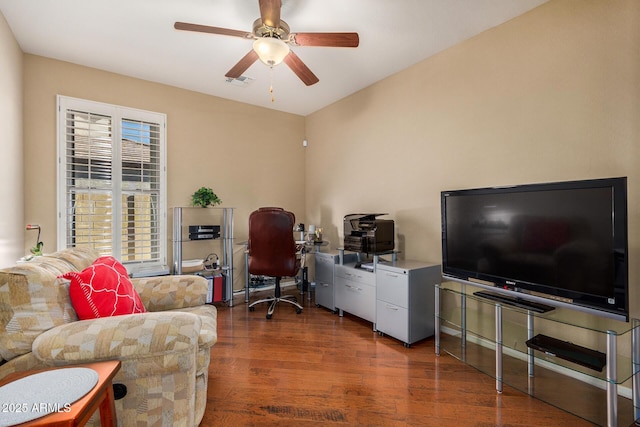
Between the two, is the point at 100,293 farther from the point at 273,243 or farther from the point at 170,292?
the point at 273,243

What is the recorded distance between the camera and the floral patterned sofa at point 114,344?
1226 mm

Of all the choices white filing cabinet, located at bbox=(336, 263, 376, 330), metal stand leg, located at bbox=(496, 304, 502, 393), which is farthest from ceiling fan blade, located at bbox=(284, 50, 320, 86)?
metal stand leg, located at bbox=(496, 304, 502, 393)

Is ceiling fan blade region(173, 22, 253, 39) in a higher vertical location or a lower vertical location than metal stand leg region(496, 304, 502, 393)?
higher

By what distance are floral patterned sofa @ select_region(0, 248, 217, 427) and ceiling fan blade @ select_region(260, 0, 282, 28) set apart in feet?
→ 6.08

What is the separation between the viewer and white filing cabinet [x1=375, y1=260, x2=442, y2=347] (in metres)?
2.53

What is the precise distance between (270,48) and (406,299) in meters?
2.20

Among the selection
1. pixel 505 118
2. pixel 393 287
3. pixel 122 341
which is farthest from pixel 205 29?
pixel 393 287

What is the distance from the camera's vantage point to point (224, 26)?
2408mm

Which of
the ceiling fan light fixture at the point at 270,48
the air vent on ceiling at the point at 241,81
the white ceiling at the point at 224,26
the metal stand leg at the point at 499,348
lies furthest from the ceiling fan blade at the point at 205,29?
the metal stand leg at the point at 499,348

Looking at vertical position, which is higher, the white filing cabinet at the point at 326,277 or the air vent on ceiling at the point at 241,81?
the air vent on ceiling at the point at 241,81

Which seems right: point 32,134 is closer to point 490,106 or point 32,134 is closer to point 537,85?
point 490,106

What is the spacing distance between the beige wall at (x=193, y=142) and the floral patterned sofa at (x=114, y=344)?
2164 millimetres

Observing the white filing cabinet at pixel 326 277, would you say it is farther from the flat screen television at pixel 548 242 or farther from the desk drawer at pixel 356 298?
the flat screen television at pixel 548 242

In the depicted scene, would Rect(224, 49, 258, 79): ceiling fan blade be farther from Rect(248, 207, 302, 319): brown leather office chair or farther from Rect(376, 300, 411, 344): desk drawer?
Rect(376, 300, 411, 344): desk drawer
